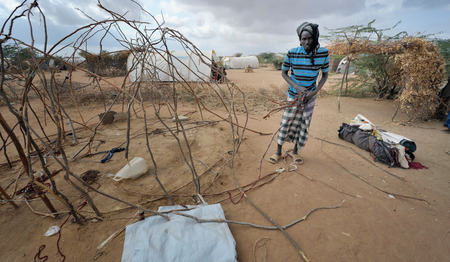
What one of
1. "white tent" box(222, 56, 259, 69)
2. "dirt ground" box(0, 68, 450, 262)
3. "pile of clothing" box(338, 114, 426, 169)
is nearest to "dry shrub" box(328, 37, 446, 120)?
"dirt ground" box(0, 68, 450, 262)

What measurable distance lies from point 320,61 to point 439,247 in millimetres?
2079

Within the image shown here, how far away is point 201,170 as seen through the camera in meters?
2.70

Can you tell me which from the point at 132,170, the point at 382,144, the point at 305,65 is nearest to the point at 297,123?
the point at 305,65

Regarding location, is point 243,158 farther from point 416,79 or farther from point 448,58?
point 448,58

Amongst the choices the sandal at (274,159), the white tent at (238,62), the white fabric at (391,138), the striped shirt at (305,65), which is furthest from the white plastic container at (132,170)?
the white tent at (238,62)

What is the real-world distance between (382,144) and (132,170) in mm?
3836

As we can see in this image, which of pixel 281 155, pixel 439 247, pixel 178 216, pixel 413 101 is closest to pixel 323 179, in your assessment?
pixel 281 155

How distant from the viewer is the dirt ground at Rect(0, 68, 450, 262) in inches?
63.0

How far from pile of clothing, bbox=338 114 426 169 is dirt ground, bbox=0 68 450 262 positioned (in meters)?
0.13

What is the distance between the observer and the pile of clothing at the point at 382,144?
113 inches

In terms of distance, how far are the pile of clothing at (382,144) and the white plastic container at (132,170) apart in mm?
3602

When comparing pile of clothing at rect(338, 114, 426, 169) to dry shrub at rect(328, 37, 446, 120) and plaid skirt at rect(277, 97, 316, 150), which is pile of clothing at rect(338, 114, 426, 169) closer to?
plaid skirt at rect(277, 97, 316, 150)

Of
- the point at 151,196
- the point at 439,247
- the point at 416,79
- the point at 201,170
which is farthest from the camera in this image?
the point at 416,79

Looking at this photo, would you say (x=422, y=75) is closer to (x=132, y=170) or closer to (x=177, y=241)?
(x=177, y=241)
